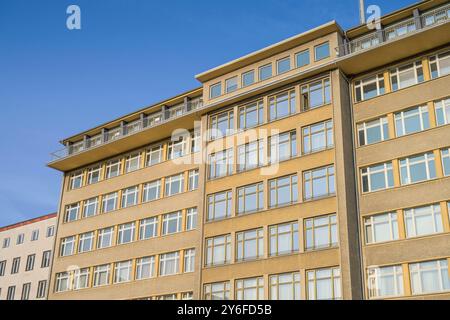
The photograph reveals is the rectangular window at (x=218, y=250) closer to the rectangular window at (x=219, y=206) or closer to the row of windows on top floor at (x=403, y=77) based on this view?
the rectangular window at (x=219, y=206)

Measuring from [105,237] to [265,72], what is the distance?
1662 centimetres

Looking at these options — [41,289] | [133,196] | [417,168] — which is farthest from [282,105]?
[41,289]

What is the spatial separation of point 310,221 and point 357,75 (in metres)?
8.91

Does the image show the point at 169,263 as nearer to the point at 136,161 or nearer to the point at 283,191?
the point at 136,161

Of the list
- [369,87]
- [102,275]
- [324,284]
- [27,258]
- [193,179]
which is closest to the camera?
[324,284]

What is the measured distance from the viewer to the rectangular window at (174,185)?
3856 centimetres

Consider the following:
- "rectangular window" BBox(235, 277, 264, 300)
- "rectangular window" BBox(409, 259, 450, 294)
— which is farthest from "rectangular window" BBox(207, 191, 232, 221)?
"rectangular window" BBox(409, 259, 450, 294)

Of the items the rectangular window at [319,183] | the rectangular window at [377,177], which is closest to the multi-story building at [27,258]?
the rectangular window at [319,183]

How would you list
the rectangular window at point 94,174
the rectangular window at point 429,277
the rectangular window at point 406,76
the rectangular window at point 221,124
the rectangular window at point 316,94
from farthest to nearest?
the rectangular window at point 94,174, the rectangular window at point 221,124, the rectangular window at point 316,94, the rectangular window at point 406,76, the rectangular window at point 429,277

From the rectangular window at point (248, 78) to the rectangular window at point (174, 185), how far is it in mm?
7693

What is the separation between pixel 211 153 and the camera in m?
35.4

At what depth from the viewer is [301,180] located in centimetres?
3094

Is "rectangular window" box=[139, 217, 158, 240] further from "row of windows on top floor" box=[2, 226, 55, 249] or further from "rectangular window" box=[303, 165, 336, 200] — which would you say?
"row of windows on top floor" box=[2, 226, 55, 249]
